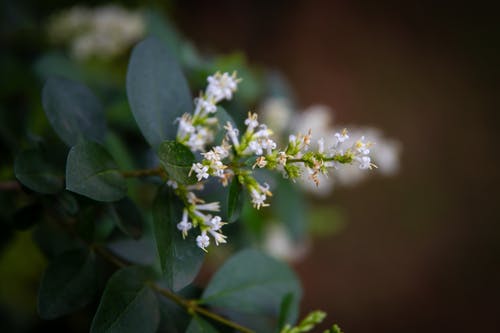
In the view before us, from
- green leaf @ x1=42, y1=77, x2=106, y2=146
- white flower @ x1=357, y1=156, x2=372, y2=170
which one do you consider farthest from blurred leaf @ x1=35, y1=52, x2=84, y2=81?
white flower @ x1=357, y1=156, x2=372, y2=170

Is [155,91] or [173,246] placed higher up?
[155,91]

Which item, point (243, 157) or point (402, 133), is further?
point (402, 133)

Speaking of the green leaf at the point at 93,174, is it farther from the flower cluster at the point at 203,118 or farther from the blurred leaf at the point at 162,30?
the blurred leaf at the point at 162,30

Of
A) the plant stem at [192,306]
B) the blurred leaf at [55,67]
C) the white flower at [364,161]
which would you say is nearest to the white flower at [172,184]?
the plant stem at [192,306]

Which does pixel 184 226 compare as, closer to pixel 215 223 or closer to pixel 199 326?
pixel 215 223

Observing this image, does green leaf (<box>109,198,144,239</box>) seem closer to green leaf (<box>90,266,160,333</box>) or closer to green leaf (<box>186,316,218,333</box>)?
green leaf (<box>90,266,160,333</box>)

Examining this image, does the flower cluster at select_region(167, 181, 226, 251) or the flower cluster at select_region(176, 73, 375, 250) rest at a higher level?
the flower cluster at select_region(176, 73, 375, 250)

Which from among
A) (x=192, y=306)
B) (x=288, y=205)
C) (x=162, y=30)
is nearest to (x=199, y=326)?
(x=192, y=306)
